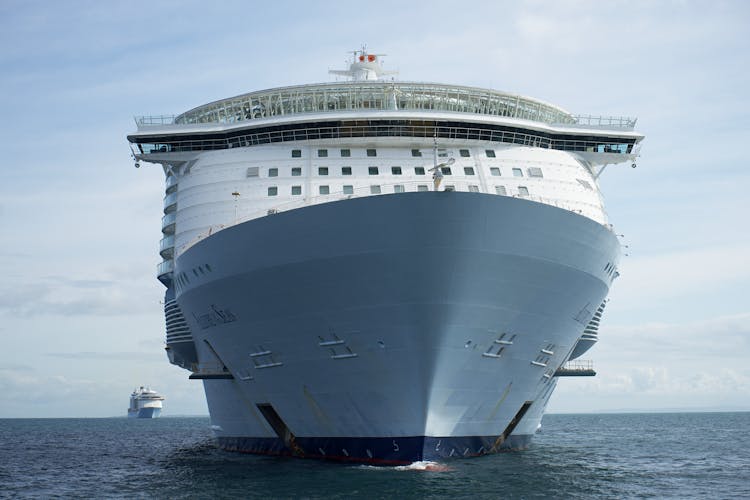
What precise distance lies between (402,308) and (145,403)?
125 meters

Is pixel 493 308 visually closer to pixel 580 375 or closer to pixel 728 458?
pixel 580 375

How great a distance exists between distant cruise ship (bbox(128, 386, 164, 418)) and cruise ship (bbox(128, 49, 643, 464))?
110 m

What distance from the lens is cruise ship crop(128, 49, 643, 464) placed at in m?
19.8

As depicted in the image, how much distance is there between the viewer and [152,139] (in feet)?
99.0

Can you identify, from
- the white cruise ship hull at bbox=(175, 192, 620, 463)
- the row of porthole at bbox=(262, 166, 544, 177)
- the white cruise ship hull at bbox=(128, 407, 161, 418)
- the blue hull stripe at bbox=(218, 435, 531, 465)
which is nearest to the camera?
the white cruise ship hull at bbox=(175, 192, 620, 463)

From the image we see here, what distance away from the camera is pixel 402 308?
1986 cm

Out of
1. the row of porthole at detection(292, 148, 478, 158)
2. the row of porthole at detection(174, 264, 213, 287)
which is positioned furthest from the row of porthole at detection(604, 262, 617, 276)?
the row of porthole at detection(174, 264, 213, 287)

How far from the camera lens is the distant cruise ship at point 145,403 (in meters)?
135

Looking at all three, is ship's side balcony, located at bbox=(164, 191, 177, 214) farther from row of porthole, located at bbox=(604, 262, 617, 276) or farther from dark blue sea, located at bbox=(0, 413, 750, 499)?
row of porthole, located at bbox=(604, 262, 617, 276)

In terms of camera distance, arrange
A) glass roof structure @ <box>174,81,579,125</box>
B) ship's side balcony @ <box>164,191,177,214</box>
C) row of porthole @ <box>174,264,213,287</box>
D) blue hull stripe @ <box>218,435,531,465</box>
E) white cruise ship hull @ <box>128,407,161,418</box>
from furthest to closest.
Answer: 1. white cruise ship hull @ <box>128,407,161,418</box>
2. ship's side balcony @ <box>164,191,177,214</box>
3. glass roof structure @ <box>174,81,579,125</box>
4. row of porthole @ <box>174,264,213,287</box>
5. blue hull stripe @ <box>218,435,531,465</box>

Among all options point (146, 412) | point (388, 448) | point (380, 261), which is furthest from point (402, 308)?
point (146, 412)

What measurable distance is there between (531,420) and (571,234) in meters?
9.45

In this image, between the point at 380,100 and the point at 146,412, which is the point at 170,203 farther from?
the point at 146,412

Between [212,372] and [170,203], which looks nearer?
[212,372]
